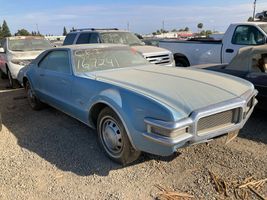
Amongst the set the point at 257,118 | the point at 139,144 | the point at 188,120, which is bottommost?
the point at 257,118

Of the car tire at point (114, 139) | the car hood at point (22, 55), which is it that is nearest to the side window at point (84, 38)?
the car hood at point (22, 55)

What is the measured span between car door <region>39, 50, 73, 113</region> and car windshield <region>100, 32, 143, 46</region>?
3.43 m

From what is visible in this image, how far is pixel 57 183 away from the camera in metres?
3.32

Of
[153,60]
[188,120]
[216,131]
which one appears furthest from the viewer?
[153,60]

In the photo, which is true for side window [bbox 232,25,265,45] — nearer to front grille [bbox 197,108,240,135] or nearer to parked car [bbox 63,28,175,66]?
parked car [bbox 63,28,175,66]

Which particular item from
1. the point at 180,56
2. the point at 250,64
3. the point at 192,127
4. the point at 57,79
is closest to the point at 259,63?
the point at 250,64

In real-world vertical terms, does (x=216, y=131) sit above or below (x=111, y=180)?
above

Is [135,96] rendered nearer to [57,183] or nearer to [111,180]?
[111,180]

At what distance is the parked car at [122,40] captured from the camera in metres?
7.93

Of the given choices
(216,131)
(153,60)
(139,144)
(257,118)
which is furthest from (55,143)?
(153,60)

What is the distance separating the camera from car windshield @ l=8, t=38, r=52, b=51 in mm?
8820

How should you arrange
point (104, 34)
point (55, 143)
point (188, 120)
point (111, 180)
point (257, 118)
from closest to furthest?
point (188, 120), point (111, 180), point (55, 143), point (257, 118), point (104, 34)

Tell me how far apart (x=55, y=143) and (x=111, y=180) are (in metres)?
1.44

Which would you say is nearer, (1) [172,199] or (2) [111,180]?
(1) [172,199]
